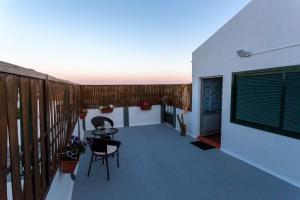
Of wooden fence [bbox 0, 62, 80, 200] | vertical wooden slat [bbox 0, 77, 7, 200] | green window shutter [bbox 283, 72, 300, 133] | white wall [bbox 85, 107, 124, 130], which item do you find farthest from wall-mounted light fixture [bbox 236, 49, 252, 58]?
white wall [bbox 85, 107, 124, 130]

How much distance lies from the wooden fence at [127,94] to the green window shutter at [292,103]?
3611mm

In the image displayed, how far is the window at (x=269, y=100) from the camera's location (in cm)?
298

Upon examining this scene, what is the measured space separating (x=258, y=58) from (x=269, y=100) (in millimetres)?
915

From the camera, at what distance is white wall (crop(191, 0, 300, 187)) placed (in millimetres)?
2947

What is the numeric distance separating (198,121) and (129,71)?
423 centimetres

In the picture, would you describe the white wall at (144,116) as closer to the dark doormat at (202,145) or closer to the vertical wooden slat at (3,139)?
the dark doormat at (202,145)

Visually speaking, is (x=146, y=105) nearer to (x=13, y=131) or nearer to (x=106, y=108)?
(x=106, y=108)

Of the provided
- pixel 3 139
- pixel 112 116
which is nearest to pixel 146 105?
pixel 112 116

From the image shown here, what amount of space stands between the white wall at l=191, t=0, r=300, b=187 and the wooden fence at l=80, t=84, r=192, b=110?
227cm

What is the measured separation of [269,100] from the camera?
340cm

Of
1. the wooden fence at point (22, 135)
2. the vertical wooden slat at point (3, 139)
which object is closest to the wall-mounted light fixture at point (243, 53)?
the wooden fence at point (22, 135)

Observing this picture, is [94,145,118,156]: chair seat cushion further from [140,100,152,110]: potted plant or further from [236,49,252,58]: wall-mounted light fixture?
[140,100,152,110]: potted plant

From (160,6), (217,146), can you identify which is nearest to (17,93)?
(217,146)

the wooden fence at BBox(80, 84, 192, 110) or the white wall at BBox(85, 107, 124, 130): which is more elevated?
the wooden fence at BBox(80, 84, 192, 110)
